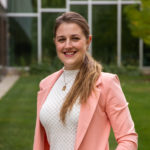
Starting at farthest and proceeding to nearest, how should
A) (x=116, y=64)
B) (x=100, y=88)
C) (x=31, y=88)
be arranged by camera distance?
(x=116, y=64) < (x=31, y=88) < (x=100, y=88)

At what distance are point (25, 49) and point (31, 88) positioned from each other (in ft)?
24.6

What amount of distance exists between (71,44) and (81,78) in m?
0.18

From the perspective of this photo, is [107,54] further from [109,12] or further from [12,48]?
[12,48]

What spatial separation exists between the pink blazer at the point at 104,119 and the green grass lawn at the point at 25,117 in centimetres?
355

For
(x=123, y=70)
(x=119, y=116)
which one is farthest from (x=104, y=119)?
(x=123, y=70)

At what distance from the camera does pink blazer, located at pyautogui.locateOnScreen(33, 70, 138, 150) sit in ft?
5.93

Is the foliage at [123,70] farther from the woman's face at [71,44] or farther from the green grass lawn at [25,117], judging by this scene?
the woman's face at [71,44]

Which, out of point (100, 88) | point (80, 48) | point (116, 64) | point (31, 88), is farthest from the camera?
point (116, 64)

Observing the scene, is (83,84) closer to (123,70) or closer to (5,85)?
(5,85)

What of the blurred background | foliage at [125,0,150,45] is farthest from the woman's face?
the blurred background

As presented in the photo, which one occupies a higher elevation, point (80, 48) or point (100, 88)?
point (80, 48)

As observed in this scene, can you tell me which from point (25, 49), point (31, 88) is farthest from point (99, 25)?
point (31, 88)

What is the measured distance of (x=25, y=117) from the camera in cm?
761

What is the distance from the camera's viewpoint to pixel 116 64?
63.8 feet
